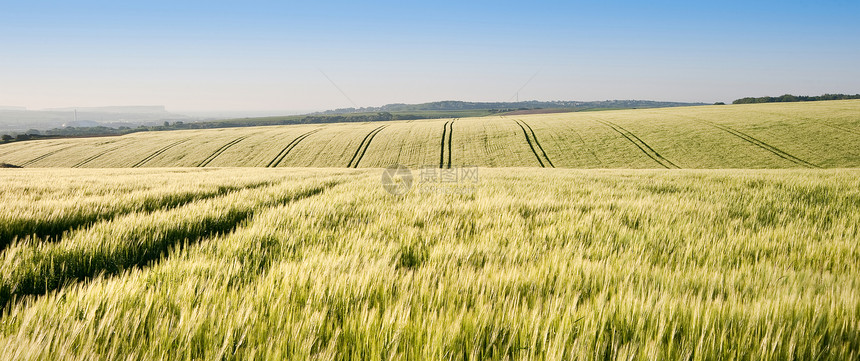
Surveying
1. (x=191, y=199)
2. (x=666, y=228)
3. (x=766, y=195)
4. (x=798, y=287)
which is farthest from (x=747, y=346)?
(x=191, y=199)

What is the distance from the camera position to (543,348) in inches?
48.7

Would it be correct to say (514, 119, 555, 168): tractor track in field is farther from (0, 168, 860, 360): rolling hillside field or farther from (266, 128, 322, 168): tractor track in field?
(0, 168, 860, 360): rolling hillside field

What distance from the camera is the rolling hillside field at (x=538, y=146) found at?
1500 inches

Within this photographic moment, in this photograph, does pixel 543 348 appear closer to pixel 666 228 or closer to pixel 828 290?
pixel 828 290

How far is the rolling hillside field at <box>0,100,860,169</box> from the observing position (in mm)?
38094

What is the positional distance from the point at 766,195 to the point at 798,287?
4.92 meters

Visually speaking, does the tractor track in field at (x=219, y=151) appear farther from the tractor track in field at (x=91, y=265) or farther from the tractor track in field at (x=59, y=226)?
the tractor track in field at (x=91, y=265)

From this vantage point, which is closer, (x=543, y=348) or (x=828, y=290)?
(x=543, y=348)

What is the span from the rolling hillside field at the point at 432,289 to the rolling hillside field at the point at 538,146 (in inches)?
1487

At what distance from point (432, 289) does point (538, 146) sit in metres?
47.1

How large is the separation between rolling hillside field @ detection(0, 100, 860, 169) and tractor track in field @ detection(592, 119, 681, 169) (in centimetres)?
12

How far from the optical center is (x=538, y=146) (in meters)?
46.4

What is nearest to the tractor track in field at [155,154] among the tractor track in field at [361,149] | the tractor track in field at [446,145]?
the tractor track in field at [361,149]

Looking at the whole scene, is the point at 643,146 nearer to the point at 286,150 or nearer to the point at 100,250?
the point at 286,150
